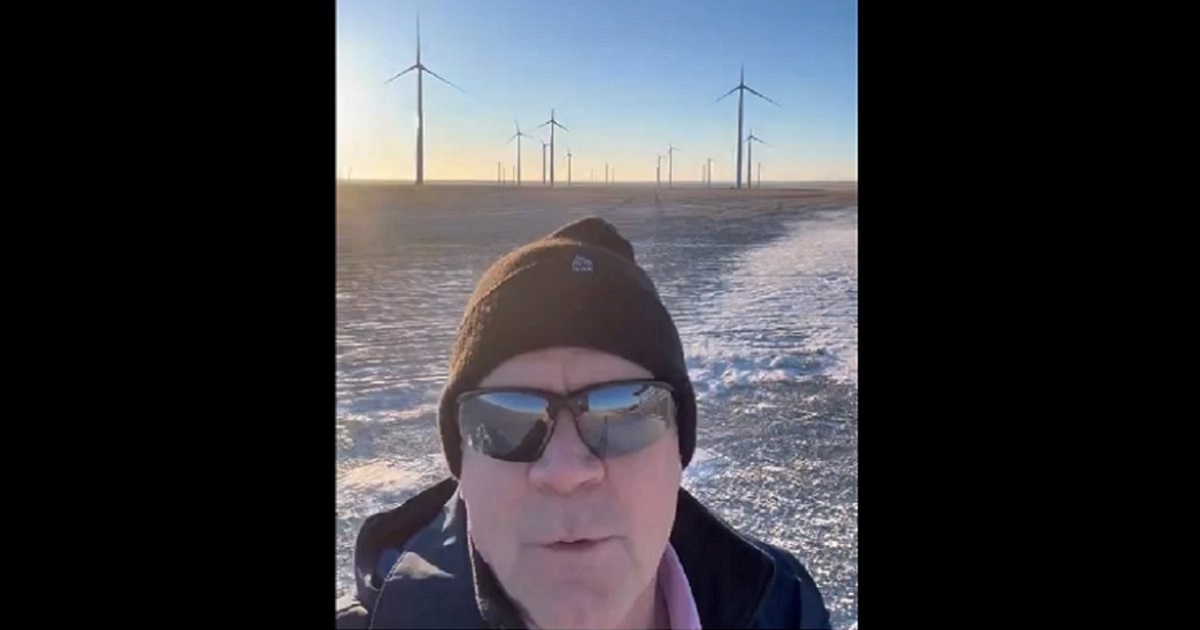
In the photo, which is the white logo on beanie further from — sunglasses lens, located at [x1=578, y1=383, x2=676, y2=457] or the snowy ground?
sunglasses lens, located at [x1=578, y1=383, x2=676, y2=457]

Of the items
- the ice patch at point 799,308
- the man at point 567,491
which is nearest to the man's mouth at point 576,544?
the man at point 567,491

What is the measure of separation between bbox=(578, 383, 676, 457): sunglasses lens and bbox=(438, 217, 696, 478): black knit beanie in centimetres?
7

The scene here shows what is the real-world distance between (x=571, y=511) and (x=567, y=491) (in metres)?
0.05

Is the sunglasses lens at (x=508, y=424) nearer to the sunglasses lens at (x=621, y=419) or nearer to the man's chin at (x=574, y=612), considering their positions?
the sunglasses lens at (x=621, y=419)

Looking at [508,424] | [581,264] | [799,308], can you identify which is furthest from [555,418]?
[799,308]

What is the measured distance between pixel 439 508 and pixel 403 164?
0.79m

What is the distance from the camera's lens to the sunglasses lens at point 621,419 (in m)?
1.90

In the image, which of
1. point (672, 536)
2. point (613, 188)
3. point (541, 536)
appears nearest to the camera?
point (541, 536)

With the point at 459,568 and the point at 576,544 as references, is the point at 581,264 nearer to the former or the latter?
the point at 576,544

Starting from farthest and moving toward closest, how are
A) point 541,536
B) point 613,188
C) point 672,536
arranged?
point 613,188
point 672,536
point 541,536
